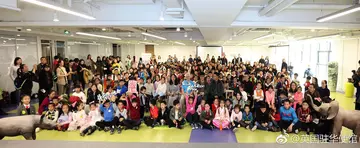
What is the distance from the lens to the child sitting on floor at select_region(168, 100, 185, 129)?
A: 18.6 feet

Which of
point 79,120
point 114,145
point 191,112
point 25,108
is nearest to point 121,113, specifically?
point 79,120

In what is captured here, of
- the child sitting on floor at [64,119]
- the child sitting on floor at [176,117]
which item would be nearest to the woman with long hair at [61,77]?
the child sitting on floor at [64,119]

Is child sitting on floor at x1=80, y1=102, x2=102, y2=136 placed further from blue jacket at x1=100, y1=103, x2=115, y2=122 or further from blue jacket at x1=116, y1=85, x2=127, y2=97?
blue jacket at x1=116, y1=85, x2=127, y2=97

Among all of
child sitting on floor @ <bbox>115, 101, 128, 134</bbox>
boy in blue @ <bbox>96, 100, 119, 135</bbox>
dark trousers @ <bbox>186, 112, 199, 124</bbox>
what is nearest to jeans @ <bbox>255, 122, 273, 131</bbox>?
dark trousers @ <bbox>186, 112, 199, 124</bbox>

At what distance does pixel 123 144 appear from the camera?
1452 millimetres

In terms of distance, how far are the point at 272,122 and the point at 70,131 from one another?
4852 mm

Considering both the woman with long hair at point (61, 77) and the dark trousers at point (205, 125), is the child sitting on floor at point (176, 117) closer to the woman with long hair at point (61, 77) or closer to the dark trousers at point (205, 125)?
the dark trousers at point (205, 125)

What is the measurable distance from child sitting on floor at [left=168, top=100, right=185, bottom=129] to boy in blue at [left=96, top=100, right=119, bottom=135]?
133cm

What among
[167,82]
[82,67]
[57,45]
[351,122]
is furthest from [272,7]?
[57,45]

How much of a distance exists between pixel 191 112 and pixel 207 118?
1.64ft

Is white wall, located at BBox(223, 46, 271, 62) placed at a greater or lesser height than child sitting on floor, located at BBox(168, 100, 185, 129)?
greater

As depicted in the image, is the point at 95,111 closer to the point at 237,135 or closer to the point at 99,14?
the point at 99,14

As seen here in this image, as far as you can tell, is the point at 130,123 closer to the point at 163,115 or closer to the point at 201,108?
the point at 163,115

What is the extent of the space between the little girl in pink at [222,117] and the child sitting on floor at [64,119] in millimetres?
3548
